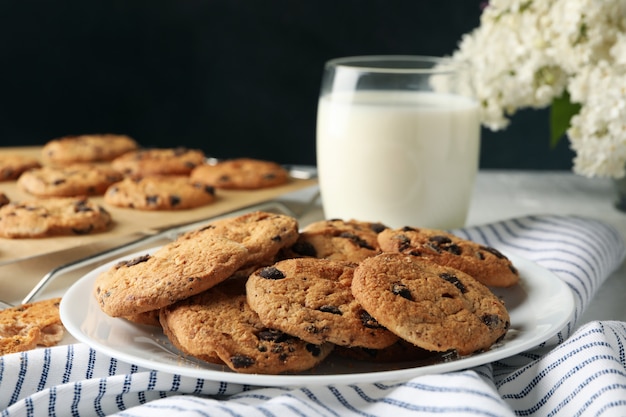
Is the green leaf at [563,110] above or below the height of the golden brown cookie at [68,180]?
above

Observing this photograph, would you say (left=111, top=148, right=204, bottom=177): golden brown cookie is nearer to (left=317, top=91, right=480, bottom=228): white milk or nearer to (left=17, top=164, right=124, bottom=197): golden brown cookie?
(left=17, top=164, right=124, bottom=197): golden brown cookie

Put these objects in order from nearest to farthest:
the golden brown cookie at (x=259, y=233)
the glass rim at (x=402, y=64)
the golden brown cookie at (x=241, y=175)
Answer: the golden brown cookie at (x=259, y=233), the glass rim at (x=402, y=64), the golden brown cookie at (x=241, y=175)

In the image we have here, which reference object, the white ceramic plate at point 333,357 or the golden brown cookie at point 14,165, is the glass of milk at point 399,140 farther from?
the golden brown cookie at point 14,165

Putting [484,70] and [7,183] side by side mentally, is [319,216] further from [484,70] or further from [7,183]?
[7,183]

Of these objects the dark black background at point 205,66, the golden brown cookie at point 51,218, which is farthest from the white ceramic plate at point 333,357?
the dark black background at point 205,66

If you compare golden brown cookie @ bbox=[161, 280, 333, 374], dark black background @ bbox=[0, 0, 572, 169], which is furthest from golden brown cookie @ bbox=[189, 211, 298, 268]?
dark black background @ bbox=[0, 0, 572, 169]

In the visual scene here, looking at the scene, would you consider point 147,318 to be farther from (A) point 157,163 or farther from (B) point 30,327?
(A) point 157,163
